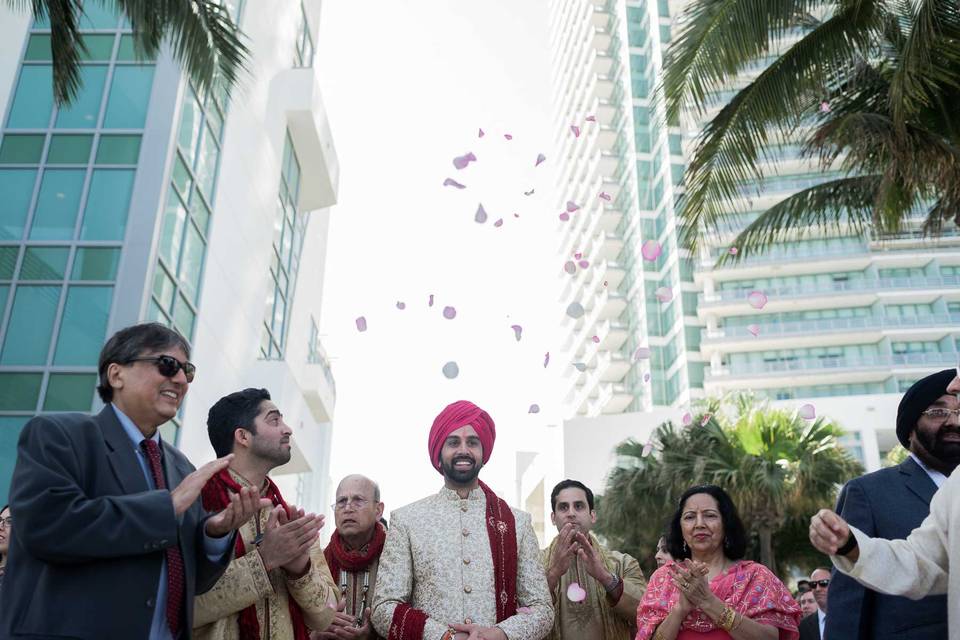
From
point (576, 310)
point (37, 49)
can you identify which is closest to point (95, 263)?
point (37, 49)

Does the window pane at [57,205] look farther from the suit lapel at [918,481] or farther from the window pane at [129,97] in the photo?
the suit lapel at [918,481]

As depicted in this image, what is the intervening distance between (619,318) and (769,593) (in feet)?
213

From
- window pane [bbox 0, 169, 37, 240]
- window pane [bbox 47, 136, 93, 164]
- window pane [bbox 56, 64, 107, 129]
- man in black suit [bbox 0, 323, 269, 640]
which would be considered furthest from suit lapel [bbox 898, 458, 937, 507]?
window pane [bbox 56, 64, 107, 129]

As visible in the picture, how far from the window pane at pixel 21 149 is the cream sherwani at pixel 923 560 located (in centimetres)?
1412

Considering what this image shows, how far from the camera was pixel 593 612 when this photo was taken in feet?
18.4

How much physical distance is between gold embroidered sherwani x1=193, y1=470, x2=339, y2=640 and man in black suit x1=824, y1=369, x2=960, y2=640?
7.41 feet

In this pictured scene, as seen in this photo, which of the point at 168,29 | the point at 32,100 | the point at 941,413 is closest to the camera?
the point at 941,413

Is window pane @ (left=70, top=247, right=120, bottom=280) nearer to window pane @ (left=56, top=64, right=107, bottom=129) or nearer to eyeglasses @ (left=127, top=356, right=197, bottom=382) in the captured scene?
window pane @ (left=56, top=64, right=107, bottom=129)

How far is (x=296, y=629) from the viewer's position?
13.3 ft

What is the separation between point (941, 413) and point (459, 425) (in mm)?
2316

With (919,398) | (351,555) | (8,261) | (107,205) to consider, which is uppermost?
(107,205)

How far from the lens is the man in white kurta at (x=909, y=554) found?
10.8 feet

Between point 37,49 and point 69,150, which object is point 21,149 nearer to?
point 69,150

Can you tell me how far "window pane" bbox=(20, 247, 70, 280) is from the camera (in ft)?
44.8
